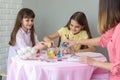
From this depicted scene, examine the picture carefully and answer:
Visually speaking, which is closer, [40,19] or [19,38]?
[19,38]

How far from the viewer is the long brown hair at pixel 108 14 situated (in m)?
1.21

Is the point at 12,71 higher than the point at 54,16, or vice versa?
the point at 54,16

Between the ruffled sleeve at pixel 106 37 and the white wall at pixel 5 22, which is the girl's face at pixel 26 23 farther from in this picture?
the ruffled sleeve at pixel 106 37

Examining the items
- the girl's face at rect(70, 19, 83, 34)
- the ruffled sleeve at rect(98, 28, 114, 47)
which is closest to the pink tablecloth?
the ruffled sleeve at rect(98, 28, 114, 47)

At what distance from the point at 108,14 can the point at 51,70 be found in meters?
0.55

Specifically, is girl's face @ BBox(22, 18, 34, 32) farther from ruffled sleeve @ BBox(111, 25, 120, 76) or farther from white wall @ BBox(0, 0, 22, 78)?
ruffled sleeve @ BBox(111, 25, 120, 76)

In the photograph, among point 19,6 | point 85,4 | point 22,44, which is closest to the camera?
point 22,44

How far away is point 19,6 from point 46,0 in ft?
1.07

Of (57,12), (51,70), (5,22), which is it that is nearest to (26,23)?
(5,22)

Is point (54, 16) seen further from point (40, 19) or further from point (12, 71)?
point (12, 71)

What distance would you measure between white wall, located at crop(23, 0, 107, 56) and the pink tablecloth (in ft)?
3.61

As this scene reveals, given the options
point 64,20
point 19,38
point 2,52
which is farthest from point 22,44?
point 64,20

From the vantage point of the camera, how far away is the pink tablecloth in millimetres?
1572

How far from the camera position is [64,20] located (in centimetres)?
291
